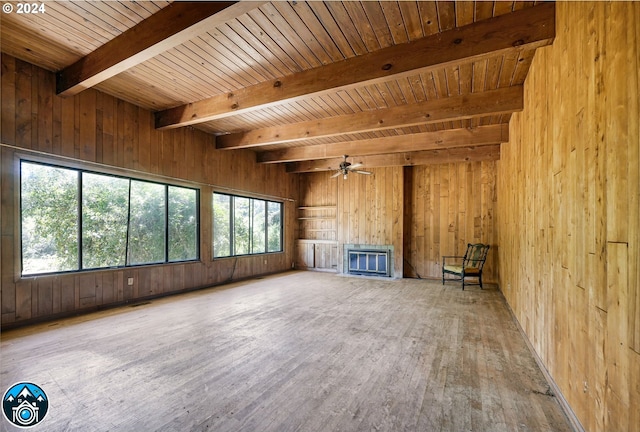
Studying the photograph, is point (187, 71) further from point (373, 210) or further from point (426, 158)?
point (373, 210)

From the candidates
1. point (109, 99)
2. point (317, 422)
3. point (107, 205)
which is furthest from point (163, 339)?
point (109, 99)

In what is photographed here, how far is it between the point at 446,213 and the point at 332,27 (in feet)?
19.1

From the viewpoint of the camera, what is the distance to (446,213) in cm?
727

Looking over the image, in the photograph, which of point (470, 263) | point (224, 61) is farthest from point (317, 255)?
point (224, 61)

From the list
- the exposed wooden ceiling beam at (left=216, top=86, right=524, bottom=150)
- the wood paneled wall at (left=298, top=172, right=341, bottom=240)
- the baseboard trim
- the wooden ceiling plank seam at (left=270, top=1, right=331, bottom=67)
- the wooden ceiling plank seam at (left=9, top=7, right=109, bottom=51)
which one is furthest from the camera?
the wood paneled wall at (left=298, top=172, right=341, bottom=240)

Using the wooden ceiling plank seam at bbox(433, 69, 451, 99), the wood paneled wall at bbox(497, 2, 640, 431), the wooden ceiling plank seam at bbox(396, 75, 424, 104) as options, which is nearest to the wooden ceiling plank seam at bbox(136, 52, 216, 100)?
the wooden ceiling plank seam at bbox(396, 75, 424, 104)

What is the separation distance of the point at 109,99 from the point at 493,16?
16.9 ft

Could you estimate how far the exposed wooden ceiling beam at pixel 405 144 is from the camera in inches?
204

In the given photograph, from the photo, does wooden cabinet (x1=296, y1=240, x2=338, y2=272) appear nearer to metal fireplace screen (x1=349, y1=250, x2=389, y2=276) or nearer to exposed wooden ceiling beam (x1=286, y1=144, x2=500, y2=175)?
metal fireplace screen (x1=349, y1=250, x2=389, y2=276)

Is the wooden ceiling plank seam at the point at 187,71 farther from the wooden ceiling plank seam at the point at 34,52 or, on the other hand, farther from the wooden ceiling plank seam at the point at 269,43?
the wooden ceiling plank seam at the point at 34,52

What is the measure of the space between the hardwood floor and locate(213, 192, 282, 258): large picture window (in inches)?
92.1

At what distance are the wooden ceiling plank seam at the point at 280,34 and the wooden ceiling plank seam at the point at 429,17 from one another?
3.87 feet

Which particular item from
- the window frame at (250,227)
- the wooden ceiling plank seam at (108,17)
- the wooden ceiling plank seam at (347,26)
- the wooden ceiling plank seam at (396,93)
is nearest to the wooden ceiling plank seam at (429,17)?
the wooden ceiling plank seam at (347,26)

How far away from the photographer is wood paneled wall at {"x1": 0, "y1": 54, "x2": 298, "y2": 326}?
3.39 m
